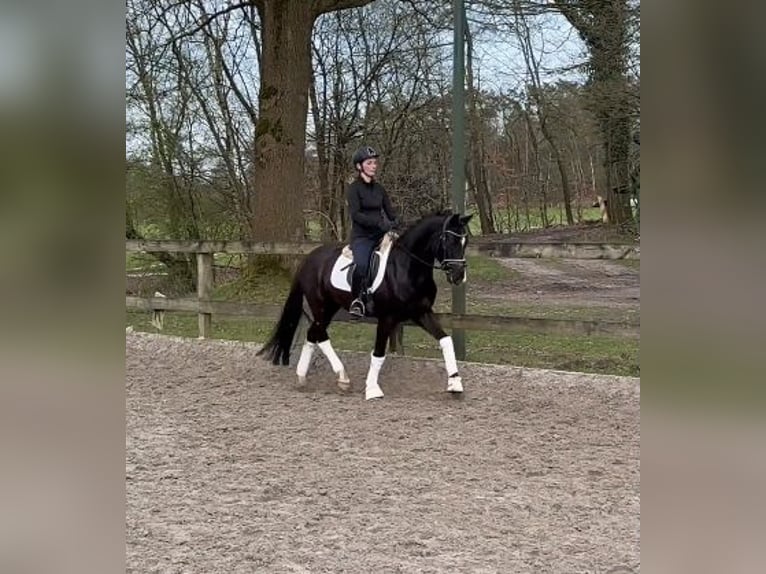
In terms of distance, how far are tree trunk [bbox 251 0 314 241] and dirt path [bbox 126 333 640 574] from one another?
3242 millimetres

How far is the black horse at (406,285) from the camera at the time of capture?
6012mm

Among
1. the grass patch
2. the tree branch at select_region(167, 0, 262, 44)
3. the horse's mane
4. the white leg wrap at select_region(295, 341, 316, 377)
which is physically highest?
the tree branch at select_region(167, 0, 262, 44)

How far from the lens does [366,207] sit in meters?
6.25

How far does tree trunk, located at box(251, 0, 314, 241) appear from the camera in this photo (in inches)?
394

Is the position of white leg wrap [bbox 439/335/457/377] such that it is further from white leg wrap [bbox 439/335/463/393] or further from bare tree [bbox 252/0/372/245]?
bare tree [bbox 252/0/372/245]

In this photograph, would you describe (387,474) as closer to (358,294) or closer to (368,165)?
(358,294)

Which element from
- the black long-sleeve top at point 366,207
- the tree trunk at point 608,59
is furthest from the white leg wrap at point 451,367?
the tree trunk at point 608,59

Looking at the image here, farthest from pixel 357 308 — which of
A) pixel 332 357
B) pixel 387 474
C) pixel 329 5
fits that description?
pixel 329 5

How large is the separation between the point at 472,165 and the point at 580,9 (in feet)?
13.5

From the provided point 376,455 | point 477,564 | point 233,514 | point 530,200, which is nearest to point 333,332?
point 376,455

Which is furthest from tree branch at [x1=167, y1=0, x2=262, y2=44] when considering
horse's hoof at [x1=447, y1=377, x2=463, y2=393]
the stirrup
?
horse's hoof at [x1=447, y1=377, x2=463, y2=393]

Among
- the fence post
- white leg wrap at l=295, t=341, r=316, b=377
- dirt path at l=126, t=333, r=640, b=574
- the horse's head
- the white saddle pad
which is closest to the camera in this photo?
dirt path at l=126, t=333, r=640, b=574

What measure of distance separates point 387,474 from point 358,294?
218 cm
